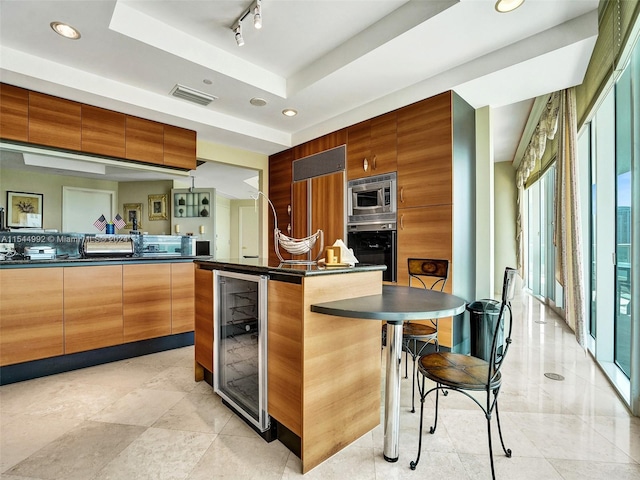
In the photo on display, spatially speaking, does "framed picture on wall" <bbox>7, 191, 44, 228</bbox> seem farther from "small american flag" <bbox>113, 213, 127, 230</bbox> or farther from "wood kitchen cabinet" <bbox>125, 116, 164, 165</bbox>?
"wood kitchen cabinet" <bbox>125, 116, 164, 165</bbox>

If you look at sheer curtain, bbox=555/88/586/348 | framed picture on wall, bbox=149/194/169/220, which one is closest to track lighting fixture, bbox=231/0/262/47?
sheer curtain, bbox=555/88/586/348

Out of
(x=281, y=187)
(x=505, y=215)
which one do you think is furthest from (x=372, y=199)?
(x=505, y=215)

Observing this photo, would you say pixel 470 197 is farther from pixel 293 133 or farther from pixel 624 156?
pixel 293 133

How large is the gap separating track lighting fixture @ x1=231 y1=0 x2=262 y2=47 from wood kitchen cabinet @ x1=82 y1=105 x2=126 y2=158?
1659 mm

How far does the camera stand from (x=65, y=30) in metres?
2.27

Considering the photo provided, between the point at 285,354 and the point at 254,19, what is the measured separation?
90.4 inches

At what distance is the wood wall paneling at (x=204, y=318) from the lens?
2.30 meters

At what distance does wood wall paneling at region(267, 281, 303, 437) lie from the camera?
4.95 ft

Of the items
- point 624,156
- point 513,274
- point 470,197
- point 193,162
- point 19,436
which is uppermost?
point 193,162

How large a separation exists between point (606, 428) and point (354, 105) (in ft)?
11.2

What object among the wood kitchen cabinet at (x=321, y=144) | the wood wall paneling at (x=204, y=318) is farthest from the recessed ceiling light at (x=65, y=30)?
the wood kitchen cabinet at (x=321, y=144)

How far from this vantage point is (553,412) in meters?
2.04

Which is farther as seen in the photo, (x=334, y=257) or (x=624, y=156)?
(x=624, y=156)

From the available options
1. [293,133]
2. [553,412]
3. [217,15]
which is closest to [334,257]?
[553,412]
